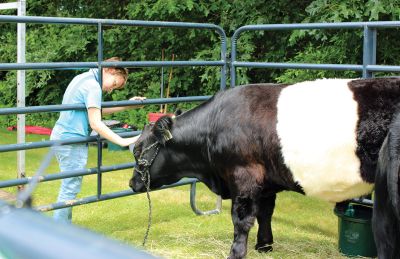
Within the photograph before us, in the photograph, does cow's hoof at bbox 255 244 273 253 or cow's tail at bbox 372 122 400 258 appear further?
cow's hoof at bbox 255 244 273 253

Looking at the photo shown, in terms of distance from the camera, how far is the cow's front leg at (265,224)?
5195 millimetres

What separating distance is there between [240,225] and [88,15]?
30.9ft

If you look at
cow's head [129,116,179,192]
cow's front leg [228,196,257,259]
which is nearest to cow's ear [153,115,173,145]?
cow's head [129,116,179,192]

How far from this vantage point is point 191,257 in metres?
5.02

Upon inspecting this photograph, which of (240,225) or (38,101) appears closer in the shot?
(240,225)

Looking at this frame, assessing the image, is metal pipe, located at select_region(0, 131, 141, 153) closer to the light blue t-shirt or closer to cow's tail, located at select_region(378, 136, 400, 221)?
the light blue t-shirt

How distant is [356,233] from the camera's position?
4941 millimetres

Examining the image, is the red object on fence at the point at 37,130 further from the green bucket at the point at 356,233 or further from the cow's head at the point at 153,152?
the green bucket at the point at 356,233

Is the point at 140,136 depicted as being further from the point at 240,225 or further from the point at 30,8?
the point at 30,8

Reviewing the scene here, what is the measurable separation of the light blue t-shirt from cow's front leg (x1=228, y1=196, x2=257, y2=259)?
1.28m

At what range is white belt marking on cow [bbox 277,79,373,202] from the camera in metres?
4.17

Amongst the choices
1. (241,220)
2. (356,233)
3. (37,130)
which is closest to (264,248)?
(241,220)

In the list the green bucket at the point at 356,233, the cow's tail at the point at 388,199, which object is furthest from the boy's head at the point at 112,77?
the cow's tail at the point at 388,199

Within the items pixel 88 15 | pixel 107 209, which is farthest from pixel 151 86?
pixel 107 209
